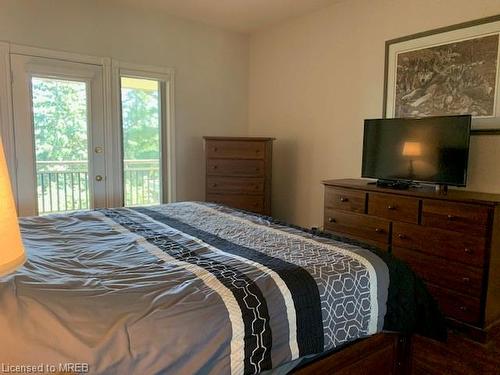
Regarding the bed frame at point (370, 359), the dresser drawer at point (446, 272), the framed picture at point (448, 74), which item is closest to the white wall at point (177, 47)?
the framed picture at point (448, 74)

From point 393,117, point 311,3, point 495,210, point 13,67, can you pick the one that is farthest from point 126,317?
point 311,3

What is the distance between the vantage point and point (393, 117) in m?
3.21

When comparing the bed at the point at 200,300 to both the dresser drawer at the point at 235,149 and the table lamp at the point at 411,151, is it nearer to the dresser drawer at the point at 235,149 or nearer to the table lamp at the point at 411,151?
the table lamp at the point at 411,151

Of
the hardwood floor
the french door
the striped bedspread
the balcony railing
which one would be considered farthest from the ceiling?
the hardwood floor

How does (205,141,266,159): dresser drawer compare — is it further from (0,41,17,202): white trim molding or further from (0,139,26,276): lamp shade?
(0,139,26,276): lamp shade

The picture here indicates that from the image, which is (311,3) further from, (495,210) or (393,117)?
(495,210)

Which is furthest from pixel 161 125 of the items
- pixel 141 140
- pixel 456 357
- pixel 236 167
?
pixel 456 357

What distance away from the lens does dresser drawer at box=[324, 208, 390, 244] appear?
9.23ft

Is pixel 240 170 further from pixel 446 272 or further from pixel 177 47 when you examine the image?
pixel 446 272

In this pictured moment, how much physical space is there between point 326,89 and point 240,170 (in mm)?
1228

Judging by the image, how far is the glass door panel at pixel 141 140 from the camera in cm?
393

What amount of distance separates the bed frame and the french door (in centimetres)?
300

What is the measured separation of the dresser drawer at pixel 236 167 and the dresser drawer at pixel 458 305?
79.1 inches

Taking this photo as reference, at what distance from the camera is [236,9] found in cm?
380
